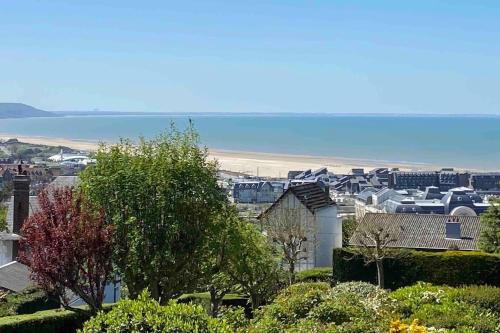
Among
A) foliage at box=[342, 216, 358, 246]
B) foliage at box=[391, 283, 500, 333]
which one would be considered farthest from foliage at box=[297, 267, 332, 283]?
foliage at box=[391, 283, 500, 333]

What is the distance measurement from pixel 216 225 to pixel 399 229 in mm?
16690

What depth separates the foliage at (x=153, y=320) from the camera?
27.3 feet

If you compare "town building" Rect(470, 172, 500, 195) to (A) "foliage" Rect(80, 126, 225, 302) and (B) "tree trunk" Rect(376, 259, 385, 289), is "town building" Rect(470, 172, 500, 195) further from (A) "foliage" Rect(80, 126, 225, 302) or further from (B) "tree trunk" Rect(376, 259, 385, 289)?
(A) "foliage" Rect(80, 126, 225, 302)

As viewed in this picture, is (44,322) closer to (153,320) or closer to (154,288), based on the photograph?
(154,288)

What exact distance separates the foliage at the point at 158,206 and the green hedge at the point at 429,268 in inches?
331

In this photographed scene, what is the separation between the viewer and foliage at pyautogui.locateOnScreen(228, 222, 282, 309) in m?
23.5

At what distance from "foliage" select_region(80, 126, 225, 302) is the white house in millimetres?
15273

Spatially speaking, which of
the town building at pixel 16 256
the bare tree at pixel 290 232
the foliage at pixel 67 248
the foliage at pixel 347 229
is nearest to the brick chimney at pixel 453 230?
the foliage at pixel 347 229

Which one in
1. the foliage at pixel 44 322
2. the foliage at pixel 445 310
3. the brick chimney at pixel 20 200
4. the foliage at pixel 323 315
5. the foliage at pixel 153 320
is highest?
the brick chimney at pixel 20 200

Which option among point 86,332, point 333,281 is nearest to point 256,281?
point 333,281

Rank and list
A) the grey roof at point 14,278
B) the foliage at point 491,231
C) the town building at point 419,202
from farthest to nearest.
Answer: the town building at point 419,202, the foliage at point 491,231, the grey roof at point 14,278

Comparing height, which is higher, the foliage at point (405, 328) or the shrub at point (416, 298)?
the foliage at point (405, 328)

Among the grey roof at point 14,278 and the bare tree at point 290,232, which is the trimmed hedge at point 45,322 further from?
the bare tree at point 290,232

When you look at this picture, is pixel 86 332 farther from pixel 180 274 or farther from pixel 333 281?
pixel 333 281
